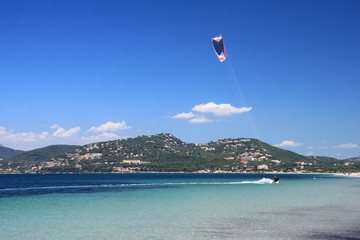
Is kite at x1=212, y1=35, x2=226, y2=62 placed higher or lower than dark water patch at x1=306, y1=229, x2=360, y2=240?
higher

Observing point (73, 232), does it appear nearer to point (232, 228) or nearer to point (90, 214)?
point (90, 214)

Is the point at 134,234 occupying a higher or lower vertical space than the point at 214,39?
lower

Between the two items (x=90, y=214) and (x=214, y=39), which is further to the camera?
(x=214, y=39)

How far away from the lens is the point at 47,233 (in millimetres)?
22859

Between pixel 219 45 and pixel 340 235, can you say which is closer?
pixel 340 235

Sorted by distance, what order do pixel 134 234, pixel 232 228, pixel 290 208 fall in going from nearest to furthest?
pixel 134 234 < pixel 232 228 < pixel 290 208

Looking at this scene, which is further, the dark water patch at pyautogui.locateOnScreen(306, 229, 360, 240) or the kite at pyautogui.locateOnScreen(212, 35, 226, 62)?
the kite at pyautogui.locateOnScreen(212, 35, 226, 62)

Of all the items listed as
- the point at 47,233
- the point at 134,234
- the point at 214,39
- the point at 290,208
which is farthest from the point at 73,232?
the point at 214,39

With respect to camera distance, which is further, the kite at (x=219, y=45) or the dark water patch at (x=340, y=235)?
the kite at (x=219, y=45)

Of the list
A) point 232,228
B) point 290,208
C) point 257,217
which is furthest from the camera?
point 290,208

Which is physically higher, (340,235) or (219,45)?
(219,45)

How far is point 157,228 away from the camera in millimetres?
24250

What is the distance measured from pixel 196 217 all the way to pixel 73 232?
33.7 ft

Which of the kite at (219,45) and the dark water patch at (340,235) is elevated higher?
the kite at (219,45)
